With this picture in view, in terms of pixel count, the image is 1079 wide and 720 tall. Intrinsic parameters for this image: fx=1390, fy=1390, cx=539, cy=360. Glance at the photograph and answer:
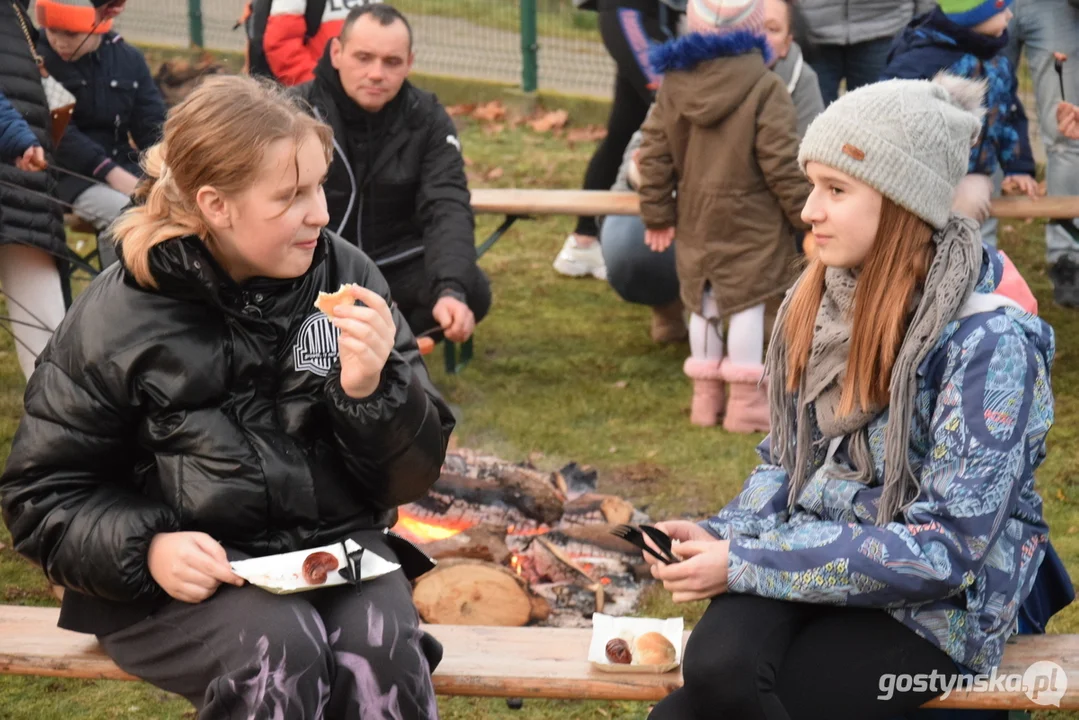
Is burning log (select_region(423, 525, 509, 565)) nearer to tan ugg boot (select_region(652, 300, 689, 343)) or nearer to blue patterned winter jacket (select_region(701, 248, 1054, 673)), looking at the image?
blue patterned winter jacket (select_region(701, 248, 1054, 673))

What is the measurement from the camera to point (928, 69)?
571 cm

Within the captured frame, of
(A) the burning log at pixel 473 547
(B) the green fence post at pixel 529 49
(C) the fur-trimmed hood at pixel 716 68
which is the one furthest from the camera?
(B) the green fence post at pixel 529 49

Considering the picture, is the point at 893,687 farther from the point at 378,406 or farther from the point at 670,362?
the point at 670,362

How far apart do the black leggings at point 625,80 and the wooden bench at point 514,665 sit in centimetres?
379

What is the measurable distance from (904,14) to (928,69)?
4.27 ft

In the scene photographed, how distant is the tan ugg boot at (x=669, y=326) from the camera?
677 centimetres

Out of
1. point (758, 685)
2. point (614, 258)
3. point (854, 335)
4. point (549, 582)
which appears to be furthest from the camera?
point (614, 258)

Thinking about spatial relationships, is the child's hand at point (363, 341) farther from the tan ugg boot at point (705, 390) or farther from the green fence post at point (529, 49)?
the green fence post at point (529, 49)

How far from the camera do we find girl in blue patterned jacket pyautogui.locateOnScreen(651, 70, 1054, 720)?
8.43 feet

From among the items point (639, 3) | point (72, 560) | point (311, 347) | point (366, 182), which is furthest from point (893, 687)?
point (639, 3)

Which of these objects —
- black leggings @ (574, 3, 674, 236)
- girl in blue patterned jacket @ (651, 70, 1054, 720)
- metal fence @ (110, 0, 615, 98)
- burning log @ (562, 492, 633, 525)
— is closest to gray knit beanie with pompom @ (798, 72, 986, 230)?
girl in blue patterned jacket @ (651, 70, 1054, 720)

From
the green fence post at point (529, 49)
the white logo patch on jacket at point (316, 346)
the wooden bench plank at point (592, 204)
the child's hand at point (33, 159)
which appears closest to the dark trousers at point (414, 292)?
the wooden bench plank at point (592, 204)

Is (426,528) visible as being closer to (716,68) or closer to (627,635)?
(627,635)

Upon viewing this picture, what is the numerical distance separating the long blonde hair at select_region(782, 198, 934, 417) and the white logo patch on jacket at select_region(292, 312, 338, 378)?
1.04 meters
